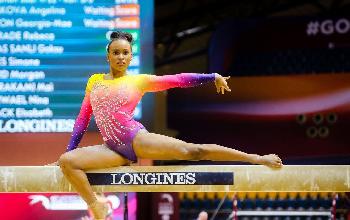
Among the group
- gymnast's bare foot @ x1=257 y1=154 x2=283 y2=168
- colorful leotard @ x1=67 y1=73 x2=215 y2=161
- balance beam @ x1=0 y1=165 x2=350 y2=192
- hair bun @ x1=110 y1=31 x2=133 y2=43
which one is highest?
hair bun @ x1=110 y1=31 x2=133 y2=43

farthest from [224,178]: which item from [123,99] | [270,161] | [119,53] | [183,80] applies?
[119,53]

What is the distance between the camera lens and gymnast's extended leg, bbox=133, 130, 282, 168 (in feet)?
11.2

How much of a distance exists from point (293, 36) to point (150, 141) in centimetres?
463

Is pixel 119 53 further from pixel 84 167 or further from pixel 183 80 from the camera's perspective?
pixel 84 167

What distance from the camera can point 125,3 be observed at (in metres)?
5.72

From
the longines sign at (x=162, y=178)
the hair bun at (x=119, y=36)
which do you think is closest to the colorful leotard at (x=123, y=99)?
the longines sign at (x=162, y=178)

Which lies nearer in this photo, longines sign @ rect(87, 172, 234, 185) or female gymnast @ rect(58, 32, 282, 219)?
female gymnast @ rect(58, 32, 282, 219)

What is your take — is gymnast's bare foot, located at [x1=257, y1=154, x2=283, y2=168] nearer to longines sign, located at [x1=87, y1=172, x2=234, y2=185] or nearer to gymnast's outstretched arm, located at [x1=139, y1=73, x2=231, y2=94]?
longines sign, located at [x1=87, y1=172, x2=234, y2=185]

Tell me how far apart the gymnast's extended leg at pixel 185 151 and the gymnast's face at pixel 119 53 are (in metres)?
0.40

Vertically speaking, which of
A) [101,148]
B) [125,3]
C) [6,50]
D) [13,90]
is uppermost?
[125,3]

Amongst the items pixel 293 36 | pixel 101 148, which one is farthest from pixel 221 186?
pixel 293 36

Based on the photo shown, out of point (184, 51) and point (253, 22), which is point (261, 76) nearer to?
point (253, 22)

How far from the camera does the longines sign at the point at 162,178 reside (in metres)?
3.56

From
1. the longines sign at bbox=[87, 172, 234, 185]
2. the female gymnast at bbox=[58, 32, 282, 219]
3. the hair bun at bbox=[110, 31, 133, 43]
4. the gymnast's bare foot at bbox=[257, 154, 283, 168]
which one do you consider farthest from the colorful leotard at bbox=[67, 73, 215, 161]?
the gymnast's bare foot at bbox=[257, 154, 283, 168]
